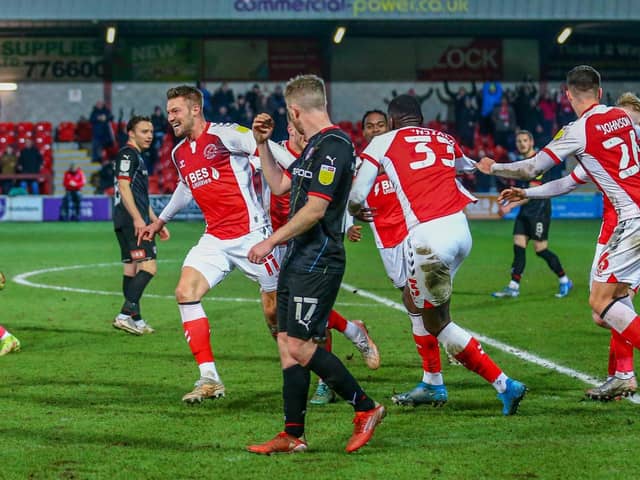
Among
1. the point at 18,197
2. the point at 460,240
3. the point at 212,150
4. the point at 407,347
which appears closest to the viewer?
the point at 460,240

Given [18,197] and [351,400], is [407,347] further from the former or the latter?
[18,197]

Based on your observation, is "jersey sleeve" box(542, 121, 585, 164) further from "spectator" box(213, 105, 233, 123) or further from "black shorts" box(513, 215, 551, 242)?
"spectator" box(213, 105, 233, 123)

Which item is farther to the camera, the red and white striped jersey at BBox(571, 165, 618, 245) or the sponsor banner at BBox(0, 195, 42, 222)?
the sponsor banner at BBox(0, 195, 42, 222)

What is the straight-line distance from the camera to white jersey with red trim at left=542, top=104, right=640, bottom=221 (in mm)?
7344

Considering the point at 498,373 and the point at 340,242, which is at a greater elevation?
the point at 340,242

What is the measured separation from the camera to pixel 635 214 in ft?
24.5

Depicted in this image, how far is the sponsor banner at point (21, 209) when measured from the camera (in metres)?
32.8

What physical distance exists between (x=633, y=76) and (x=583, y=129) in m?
36.4

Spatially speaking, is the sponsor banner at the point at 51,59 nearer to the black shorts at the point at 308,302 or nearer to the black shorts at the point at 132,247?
the black shorts at the point at 132,247

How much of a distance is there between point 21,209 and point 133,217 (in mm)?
23246

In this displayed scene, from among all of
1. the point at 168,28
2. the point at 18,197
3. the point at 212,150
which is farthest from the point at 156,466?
the point at 168,28

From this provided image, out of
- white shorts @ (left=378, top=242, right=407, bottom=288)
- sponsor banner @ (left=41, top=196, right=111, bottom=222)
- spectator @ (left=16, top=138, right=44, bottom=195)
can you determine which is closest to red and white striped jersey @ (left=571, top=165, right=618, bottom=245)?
white shorts @ (left=378, top=242, right=407, bottom=288)

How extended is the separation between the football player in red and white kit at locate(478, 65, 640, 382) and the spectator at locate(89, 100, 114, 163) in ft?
101

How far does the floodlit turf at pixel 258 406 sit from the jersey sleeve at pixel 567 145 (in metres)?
1.81
